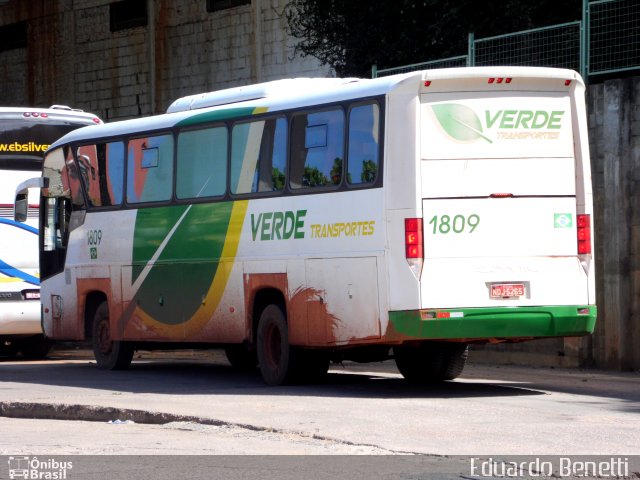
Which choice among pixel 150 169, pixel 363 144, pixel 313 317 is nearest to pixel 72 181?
pixel 150 169

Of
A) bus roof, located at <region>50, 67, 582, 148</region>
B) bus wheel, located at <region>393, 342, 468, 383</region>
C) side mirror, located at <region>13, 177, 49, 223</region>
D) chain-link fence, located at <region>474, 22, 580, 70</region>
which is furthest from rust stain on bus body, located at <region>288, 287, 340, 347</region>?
side mirror, located at <region>13, 177, 49, 223</region>

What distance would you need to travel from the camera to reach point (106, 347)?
1878 centimetres

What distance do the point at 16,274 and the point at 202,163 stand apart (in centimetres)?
584

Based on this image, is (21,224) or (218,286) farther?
(21,224)

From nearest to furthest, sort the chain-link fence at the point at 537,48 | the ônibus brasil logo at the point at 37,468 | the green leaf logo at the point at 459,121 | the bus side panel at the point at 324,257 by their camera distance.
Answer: the ônibus brasil logo at the point at 37,468 < the green leaf logo at the point at 459,121 < the bus side panel at the point at 324,257 < the chain-link fence at the point at 537,48

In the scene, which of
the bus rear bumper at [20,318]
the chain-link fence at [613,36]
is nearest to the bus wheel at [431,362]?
the chain-link fence at [613,36]

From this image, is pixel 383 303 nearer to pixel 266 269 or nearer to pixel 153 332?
pixel 266 269

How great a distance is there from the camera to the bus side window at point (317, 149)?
48.6 feet

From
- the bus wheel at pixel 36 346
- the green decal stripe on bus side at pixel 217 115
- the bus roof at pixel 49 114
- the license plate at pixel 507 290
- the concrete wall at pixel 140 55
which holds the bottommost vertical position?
the bus wheel at pixel 36 346

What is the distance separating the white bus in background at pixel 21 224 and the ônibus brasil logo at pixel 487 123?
364 inches

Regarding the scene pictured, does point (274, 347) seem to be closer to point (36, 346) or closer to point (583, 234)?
point (583, 234)

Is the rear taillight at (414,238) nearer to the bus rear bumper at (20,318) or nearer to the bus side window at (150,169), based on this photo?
the bus side window at (150,169)

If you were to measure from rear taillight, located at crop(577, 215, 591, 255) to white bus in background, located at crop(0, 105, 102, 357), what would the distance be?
379 inches

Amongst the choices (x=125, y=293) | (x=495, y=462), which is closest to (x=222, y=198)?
(x=125, y=293)
